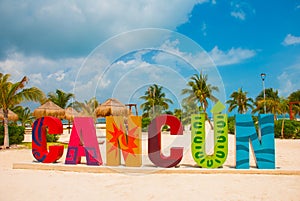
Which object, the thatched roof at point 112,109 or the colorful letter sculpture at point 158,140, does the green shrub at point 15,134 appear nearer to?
the thatched roof at point 112,109

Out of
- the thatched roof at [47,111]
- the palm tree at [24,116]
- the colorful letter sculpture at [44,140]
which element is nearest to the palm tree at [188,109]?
the thatched roof at [47,111]

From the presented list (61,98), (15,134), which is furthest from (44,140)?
(61,98)

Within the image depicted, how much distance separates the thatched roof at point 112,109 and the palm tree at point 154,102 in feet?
43.2

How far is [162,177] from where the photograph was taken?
8.36 meters

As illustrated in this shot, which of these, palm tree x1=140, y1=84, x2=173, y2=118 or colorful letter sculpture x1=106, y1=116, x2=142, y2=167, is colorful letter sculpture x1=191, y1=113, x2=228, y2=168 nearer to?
colorful letter sculpture x1=106, y1=116, x2=142, y2=167

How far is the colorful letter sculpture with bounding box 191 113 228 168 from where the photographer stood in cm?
890

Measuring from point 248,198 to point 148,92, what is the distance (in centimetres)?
4183

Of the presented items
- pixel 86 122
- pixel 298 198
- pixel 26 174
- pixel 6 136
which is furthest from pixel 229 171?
pixel 6 136

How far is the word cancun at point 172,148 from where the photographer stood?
879cm

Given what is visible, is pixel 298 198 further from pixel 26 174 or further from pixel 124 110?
pixel 124 110

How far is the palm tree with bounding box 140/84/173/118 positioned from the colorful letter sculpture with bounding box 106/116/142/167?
114 feet

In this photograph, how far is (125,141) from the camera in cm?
949

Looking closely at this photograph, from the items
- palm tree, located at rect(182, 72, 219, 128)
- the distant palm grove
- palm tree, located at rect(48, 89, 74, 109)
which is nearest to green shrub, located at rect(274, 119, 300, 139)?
the distant palm grove

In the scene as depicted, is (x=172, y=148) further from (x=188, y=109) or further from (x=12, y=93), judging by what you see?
(x=188, y=109)
